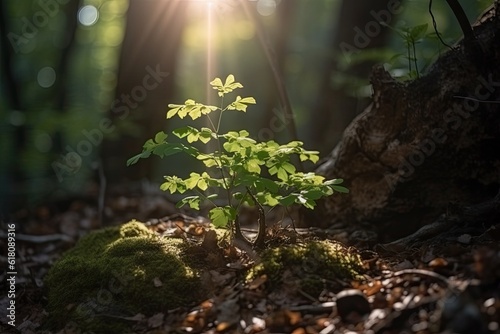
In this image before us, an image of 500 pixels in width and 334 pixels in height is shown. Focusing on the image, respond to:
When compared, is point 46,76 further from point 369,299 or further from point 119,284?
point 369,299

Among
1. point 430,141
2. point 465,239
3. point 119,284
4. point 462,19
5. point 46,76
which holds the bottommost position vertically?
point 465,239

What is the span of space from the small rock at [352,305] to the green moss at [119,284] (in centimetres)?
109

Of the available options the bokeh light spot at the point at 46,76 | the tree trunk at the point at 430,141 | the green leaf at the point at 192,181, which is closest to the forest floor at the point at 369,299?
the tree trunk at the point at 430,141

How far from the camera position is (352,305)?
262 centimetres

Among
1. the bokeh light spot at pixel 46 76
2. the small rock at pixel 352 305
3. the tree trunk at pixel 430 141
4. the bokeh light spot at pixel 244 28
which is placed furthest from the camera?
the bokeh light spot at pixel 244 28

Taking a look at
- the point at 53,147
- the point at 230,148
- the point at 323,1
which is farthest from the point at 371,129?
the point at 323,1

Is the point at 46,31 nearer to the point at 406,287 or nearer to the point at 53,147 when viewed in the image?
the point at 53,147

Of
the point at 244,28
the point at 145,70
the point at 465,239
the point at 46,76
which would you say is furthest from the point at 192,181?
the point at 244,28

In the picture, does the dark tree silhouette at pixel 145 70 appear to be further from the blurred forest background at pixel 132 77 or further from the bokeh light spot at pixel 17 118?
the bokeh light spot at pixel 17 118

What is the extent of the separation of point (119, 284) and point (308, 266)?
1.34 metres

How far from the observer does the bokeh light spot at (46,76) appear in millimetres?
14836

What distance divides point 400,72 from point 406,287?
2.89 m

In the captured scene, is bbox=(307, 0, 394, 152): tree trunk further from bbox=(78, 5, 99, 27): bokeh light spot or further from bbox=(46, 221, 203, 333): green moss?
bbox=(78, 5, 99, 27): bokeh light spot

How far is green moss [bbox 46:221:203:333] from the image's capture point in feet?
10.8
